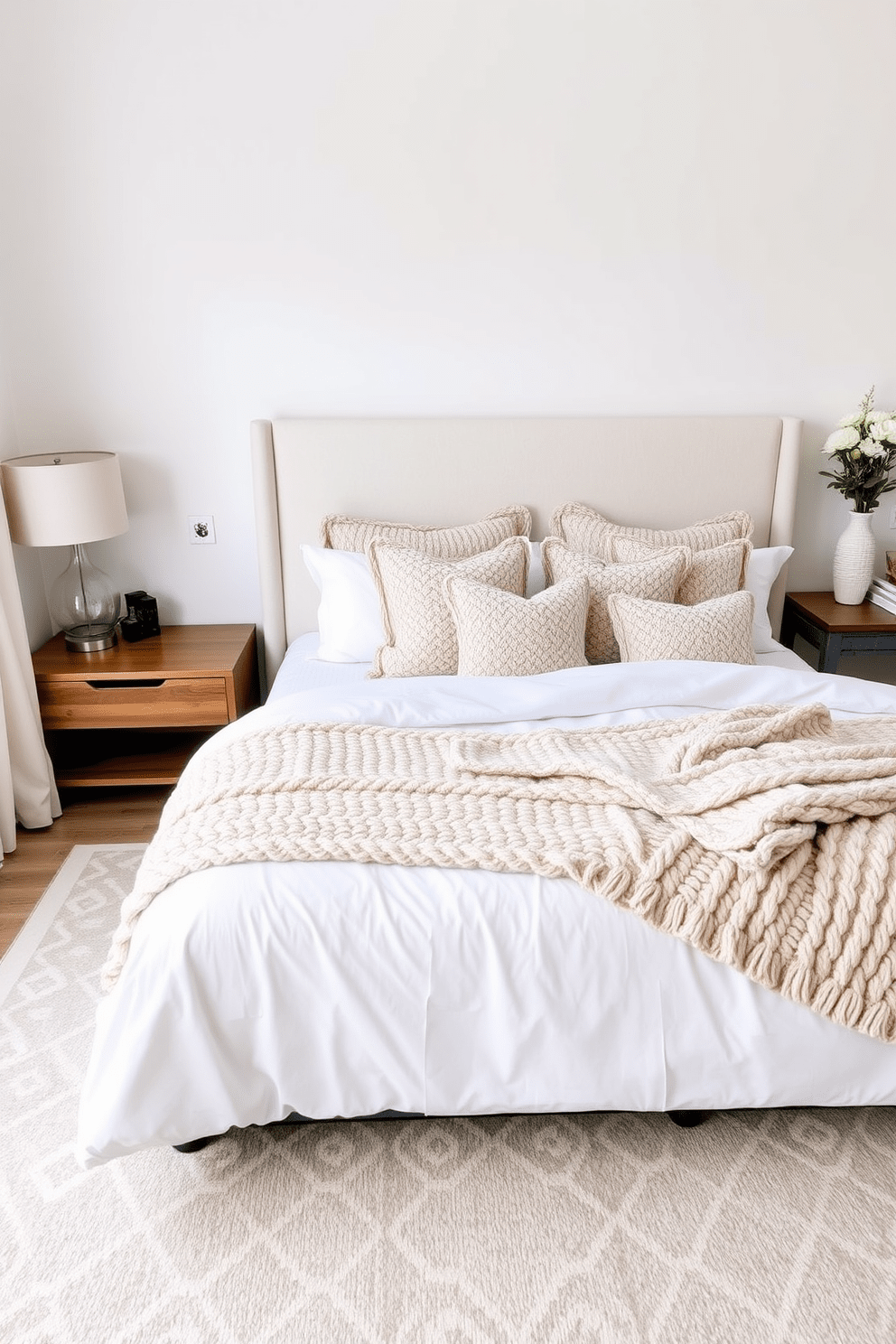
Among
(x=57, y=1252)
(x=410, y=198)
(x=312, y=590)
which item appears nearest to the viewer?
(x=57, y=1252)

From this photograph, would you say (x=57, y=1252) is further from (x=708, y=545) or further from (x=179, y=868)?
(x=708, y=545)

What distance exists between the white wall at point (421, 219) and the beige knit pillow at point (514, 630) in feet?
2.98

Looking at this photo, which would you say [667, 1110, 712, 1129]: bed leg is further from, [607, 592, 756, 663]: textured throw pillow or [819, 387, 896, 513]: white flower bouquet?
[819, 387, 896, 513]: white flower bouquet

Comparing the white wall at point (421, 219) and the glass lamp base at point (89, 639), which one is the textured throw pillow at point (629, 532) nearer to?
the white wall at point (421, 219)

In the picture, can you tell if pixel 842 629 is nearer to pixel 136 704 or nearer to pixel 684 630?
pixel 684 630

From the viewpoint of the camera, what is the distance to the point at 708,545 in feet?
9.62

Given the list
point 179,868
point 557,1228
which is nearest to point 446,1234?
point 557,1228

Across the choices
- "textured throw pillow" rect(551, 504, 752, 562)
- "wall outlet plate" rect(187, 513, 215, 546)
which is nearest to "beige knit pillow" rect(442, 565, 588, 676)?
"textured throw pillow" rect(551, 504, 752, 562)

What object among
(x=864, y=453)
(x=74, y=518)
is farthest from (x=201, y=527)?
(x=864, y=453)

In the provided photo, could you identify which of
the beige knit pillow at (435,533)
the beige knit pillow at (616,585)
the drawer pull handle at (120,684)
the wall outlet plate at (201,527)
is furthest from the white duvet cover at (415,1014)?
the wall outlet plate at (201,527)

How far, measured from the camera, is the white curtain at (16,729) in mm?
2643

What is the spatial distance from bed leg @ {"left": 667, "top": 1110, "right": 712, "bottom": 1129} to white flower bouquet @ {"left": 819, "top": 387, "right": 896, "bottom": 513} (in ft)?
6.90

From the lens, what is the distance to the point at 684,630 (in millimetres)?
2496

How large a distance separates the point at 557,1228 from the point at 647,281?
2669mm
